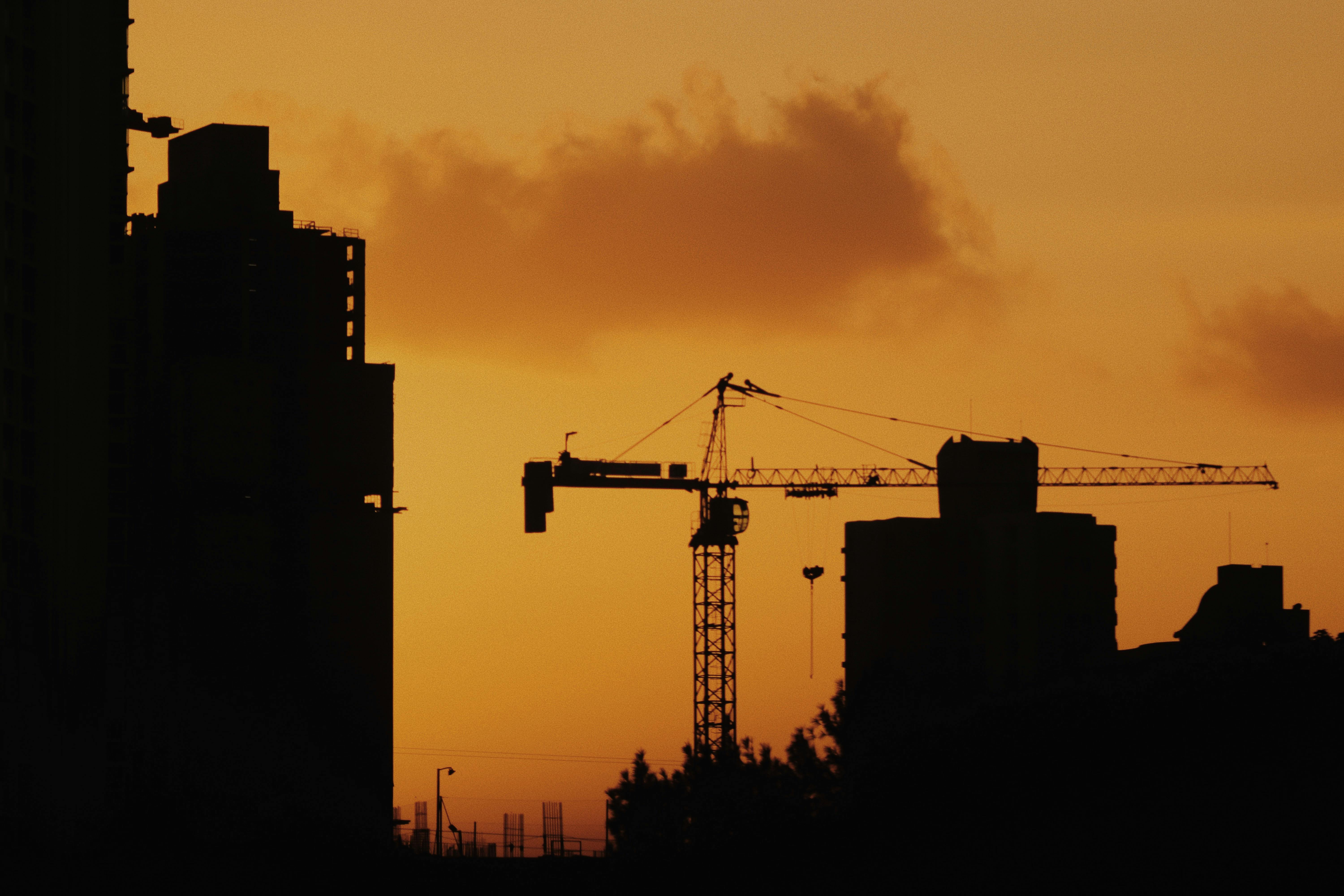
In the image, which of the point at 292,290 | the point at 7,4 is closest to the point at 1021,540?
the point at 292,290

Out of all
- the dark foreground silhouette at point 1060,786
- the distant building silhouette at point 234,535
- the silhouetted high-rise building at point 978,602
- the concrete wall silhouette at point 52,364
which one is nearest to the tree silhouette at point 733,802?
the dark foreground silhouette at point 1060,786

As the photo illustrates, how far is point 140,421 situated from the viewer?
195 m

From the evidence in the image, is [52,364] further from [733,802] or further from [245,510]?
[245,510]

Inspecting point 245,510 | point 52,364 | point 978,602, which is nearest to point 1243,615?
point 978,602

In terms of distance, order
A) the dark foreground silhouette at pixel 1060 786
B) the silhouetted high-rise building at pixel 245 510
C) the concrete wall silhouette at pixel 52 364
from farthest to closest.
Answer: the silhouetted high-rise building at pixel 245 510 < the concrete wall silhouette at pixel 52 364 < the dark foreground silhouette at pixel 1060 786

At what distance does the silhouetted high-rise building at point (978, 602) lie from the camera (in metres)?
190

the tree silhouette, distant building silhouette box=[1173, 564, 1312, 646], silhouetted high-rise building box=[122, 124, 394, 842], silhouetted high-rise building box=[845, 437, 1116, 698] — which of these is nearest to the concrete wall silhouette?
the tree silhouette

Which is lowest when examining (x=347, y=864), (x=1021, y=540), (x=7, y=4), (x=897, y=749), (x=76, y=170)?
(x=347, y=864)

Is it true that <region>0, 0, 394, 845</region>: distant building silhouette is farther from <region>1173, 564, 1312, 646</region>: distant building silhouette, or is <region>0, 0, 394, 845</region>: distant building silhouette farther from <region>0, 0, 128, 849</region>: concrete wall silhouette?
<region>1173, 564, 1312, 646</region>: distant building silhouette

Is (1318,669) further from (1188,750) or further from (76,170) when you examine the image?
(76,170)

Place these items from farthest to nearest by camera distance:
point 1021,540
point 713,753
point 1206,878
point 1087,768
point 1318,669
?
1. point 1021,540
2. point 713,753
3. point 1318,669
4. point 1087,768
5. point 1206,878

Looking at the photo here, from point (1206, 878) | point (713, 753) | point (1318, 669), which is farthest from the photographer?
point (713, 753)

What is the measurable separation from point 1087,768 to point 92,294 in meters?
58.3

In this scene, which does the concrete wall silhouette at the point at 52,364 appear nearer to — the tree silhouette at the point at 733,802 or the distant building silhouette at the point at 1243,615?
the tree silhouette at the point at 733,802
